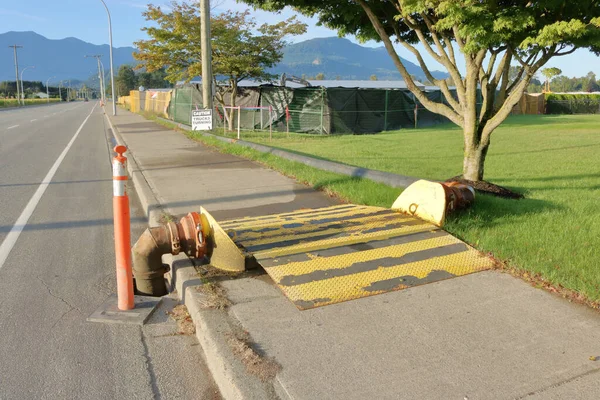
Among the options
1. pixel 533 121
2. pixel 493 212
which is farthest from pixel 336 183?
pixel 533 121

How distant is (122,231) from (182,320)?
82 cm

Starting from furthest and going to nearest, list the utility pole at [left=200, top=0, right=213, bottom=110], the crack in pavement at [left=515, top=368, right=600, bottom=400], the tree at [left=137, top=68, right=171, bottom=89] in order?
the tree at [left=137, top=68, right=171, bottom=89] < the utility pole at [left=200, top=0, right=213, bottom=110] < the crack in pavement at [left=515, top=368, right=600, bottom=400]

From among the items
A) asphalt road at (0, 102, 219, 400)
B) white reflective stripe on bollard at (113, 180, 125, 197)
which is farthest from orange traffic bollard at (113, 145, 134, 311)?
asphalt road at (0, 102, 219, 400)

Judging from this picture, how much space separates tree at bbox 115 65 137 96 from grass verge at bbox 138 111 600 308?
9741cm

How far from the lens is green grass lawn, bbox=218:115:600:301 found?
4520 millimetres

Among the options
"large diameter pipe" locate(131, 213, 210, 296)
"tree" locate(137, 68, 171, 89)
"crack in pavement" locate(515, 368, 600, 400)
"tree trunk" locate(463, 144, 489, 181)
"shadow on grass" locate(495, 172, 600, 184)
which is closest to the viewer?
"crack in pavement" locate(515, 368, 600, 400)

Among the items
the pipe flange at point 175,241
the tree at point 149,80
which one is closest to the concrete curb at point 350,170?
the pipe flange at point 175,241

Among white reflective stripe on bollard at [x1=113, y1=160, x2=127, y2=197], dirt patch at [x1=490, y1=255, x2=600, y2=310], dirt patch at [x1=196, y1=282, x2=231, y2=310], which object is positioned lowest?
dirt patch at [x1=196, y1=282, x2=231, y2=310]

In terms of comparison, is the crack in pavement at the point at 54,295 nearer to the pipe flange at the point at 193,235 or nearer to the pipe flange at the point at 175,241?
the pipe flange at the point at 175,241

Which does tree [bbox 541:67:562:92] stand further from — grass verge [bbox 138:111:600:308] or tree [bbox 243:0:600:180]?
grass verge [bbox 138:111:600:308]

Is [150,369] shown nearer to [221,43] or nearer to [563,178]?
[563,178]

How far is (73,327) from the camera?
3.90m

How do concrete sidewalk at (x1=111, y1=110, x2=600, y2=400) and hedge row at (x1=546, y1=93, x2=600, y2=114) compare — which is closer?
concrete sidewalk at (x1=111, y1=110, x2=600, y2=400)

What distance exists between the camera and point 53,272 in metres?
5.09
